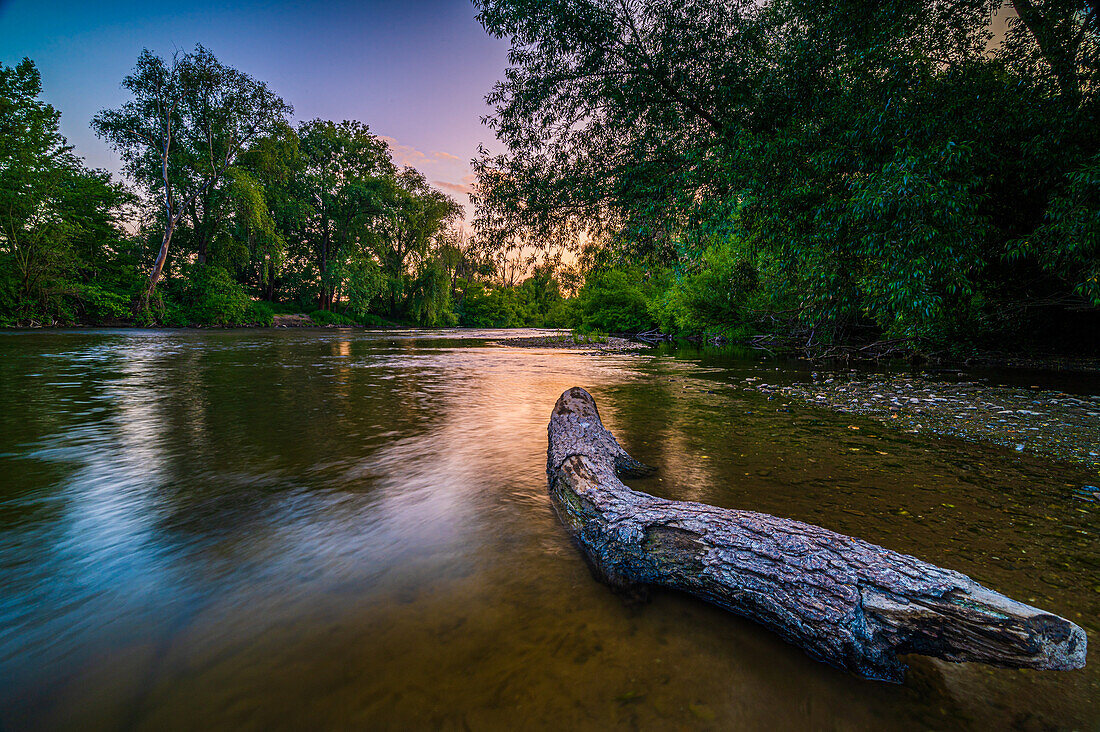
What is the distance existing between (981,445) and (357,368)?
13.0 meters

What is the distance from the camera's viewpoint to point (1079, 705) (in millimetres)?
1493

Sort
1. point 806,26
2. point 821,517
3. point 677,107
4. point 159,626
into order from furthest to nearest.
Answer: point 677,107 → point 806,26 → point 821,517 → point 159,626

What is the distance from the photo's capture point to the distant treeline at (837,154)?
6.15 metres

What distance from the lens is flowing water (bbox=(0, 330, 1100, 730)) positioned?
1511 mm

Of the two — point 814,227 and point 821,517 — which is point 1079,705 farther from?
point 814,227

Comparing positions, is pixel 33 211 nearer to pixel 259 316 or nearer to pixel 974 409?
pixel 259 316

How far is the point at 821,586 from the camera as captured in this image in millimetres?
1795

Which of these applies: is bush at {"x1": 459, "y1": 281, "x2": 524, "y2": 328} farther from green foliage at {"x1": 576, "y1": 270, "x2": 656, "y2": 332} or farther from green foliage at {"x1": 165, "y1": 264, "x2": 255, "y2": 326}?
green foliage at {"x1": 165, "y1": 264, "x2": 255, "y2": 326}

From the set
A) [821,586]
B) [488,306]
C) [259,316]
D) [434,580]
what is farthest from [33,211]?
[488,306]

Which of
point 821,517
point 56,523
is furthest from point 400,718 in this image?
point 56,523

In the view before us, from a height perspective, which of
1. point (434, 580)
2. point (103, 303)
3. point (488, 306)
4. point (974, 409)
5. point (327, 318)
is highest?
point (488, 306)

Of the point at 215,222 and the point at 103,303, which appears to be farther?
the point at 215,222

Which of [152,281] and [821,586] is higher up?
[152,281]

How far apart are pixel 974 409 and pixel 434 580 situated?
8213 mm
